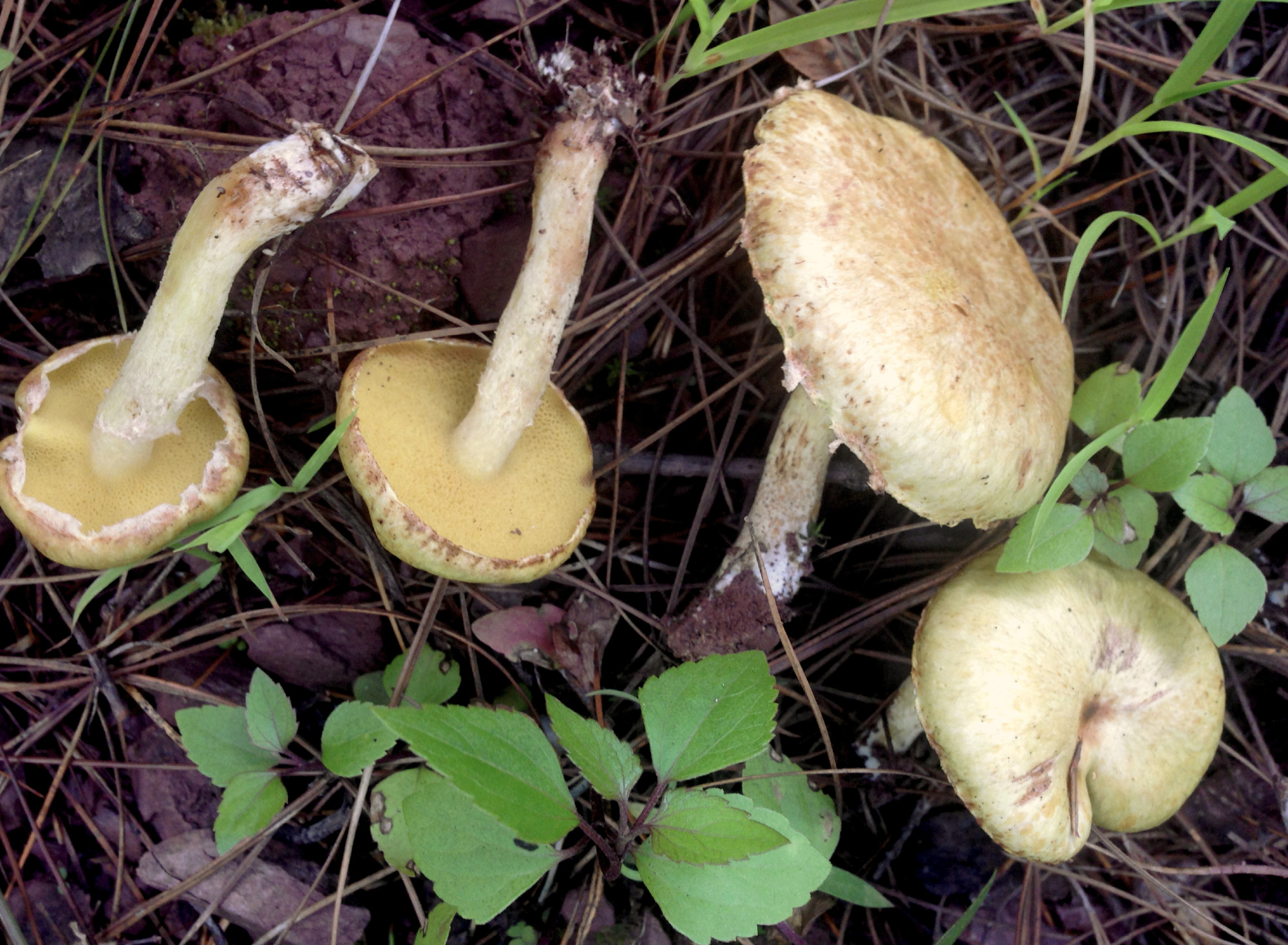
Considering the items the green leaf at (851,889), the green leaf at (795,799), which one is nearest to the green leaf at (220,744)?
the green leaf at (795,799)

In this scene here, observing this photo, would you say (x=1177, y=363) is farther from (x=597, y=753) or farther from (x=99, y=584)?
(x=99, y=584)

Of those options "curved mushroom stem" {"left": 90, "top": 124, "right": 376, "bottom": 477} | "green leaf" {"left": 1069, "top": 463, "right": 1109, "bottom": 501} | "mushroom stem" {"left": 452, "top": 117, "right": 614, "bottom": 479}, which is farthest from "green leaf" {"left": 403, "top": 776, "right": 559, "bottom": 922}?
"green leaf" {"left": 1069, "top": 463, "right": 1109, "bottom": 501}

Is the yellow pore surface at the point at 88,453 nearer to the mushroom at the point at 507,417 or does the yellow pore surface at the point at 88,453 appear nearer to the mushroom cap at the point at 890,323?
the mushroom at the point at 507,417

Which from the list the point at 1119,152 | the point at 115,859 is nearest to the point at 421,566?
the point at 115,859

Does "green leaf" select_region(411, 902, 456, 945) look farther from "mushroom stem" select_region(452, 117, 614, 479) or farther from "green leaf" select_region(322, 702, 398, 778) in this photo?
"mushroom stem" select_region(452, 117, 614, 479)

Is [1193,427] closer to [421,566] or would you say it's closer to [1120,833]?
[1120,833]

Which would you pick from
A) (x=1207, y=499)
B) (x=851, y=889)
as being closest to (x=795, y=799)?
(x=851, y=889)
